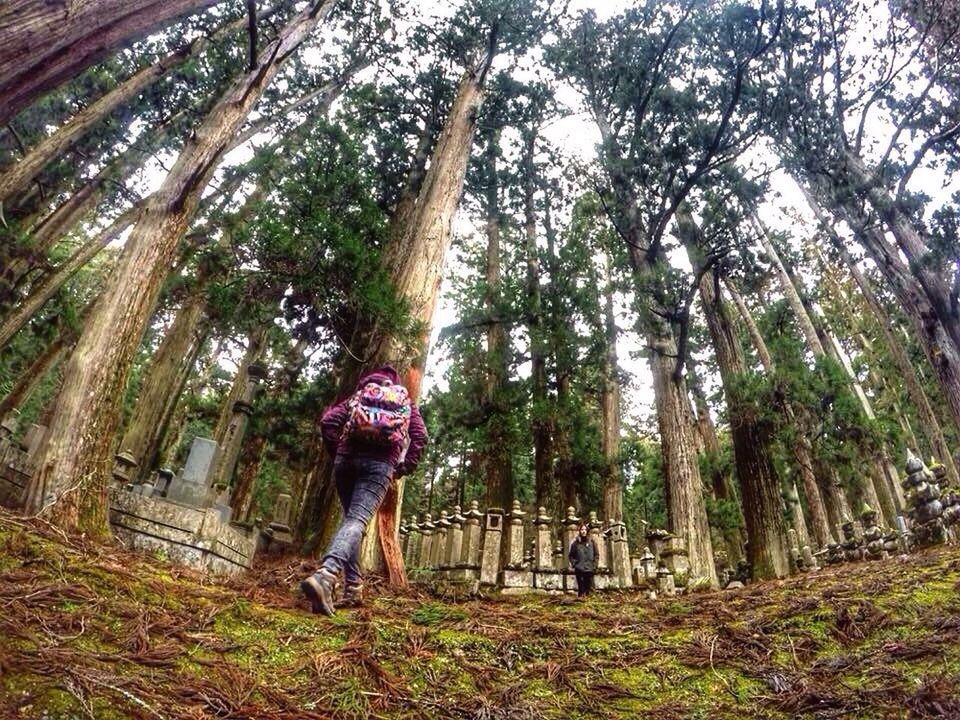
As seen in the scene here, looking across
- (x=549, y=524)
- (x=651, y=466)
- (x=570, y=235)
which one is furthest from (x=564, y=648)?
(x=570, y=235)

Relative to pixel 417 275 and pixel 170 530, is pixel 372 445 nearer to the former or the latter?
pixel 170 530

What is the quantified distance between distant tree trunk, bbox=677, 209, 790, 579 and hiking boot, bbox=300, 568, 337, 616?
606 cm

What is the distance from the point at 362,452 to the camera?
12.4 feet

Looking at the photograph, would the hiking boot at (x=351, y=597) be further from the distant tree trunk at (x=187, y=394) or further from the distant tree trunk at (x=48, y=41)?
the distant tree trunk at (x=187, y=394)

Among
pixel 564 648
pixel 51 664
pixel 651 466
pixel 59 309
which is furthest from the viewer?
pixel 651 466

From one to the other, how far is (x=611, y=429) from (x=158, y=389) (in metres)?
10.1

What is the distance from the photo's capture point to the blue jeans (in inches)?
132

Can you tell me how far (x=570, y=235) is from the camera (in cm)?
1457

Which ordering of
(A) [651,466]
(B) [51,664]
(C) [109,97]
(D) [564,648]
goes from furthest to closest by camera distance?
1. (A) [651,466]
2. (C) [109,97]
3. (D) [564,648]
4. (B) [51,664]

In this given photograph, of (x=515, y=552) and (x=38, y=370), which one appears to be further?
(x=38, y=370)

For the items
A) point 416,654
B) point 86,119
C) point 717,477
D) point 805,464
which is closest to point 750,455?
point 805,464

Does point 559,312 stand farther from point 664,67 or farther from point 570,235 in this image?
point 664,67

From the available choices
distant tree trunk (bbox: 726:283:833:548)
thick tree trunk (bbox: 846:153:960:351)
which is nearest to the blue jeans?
distant tree trunk (bbox: 726:283:833:548)

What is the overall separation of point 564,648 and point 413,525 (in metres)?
8.38
